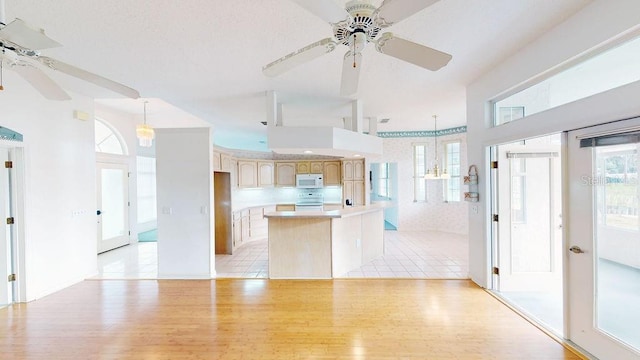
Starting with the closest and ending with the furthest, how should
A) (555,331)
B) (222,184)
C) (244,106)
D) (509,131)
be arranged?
(555,331), (509,131), (244,106), (222,184)

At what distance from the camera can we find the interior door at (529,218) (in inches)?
136

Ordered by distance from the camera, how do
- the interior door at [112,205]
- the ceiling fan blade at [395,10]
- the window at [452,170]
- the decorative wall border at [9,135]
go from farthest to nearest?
the window at [452,170] → the interior door at [112,205] → the decorative wall border at [9,135] → the ceiling fan blade at [395,10]

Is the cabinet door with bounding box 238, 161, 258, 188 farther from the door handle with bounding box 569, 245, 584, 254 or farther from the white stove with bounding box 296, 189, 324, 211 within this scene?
the door handle with bounding box 569, 245, 584, 254

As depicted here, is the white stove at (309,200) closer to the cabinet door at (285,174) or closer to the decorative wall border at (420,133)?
the cabinet door at (285,174)

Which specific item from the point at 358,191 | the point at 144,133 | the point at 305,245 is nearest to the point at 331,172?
the point at 358,191

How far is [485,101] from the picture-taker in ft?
11.3

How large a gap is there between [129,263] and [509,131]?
6.30 meters

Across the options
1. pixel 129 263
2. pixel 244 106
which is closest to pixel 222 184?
pixel 244 106

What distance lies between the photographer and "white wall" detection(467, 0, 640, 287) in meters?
1.90

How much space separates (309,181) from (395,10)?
20.7ft

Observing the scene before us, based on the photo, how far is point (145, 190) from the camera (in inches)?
324

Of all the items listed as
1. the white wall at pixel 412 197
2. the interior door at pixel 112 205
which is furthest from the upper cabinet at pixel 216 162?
the white wall at pixel 412 197

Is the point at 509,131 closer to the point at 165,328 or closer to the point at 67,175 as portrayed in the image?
the point at 165,328

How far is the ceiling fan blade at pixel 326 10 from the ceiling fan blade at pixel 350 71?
276 millimetres
